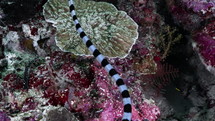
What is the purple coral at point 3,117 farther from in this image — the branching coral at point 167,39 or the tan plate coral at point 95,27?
the branching coral at point 167,39

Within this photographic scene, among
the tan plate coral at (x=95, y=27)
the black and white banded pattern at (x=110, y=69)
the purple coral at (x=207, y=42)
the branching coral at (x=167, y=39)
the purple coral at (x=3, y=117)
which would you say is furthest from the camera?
the branching coral at (x=167, y=39)

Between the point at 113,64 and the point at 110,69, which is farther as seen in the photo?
the point at 113,64

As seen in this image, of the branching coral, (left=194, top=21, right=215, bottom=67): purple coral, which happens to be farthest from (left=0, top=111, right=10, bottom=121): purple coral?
(left=194, top=21, right=215, bottom=67): purple coral

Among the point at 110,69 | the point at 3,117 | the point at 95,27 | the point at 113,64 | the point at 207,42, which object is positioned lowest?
the point at 3,117

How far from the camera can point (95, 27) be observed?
13.5 ft

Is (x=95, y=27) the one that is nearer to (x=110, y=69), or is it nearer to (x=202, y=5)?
(x=110, y=69)

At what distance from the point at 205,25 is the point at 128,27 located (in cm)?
141

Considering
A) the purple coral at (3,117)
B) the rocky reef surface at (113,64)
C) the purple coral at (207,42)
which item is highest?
the purple coral at (207,42)

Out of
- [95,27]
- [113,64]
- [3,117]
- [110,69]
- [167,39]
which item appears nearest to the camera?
[3,117]

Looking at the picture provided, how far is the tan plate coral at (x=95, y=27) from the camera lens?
149 inches

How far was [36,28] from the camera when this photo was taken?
12.9 feet

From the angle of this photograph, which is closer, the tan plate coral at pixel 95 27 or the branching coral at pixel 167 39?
the tan plate coral at pixel 95 27

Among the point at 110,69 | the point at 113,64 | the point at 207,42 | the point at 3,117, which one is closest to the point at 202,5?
the point at 207,42

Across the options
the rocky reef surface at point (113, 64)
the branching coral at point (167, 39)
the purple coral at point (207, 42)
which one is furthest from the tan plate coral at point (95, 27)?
the purple coral at point (207, 42)
